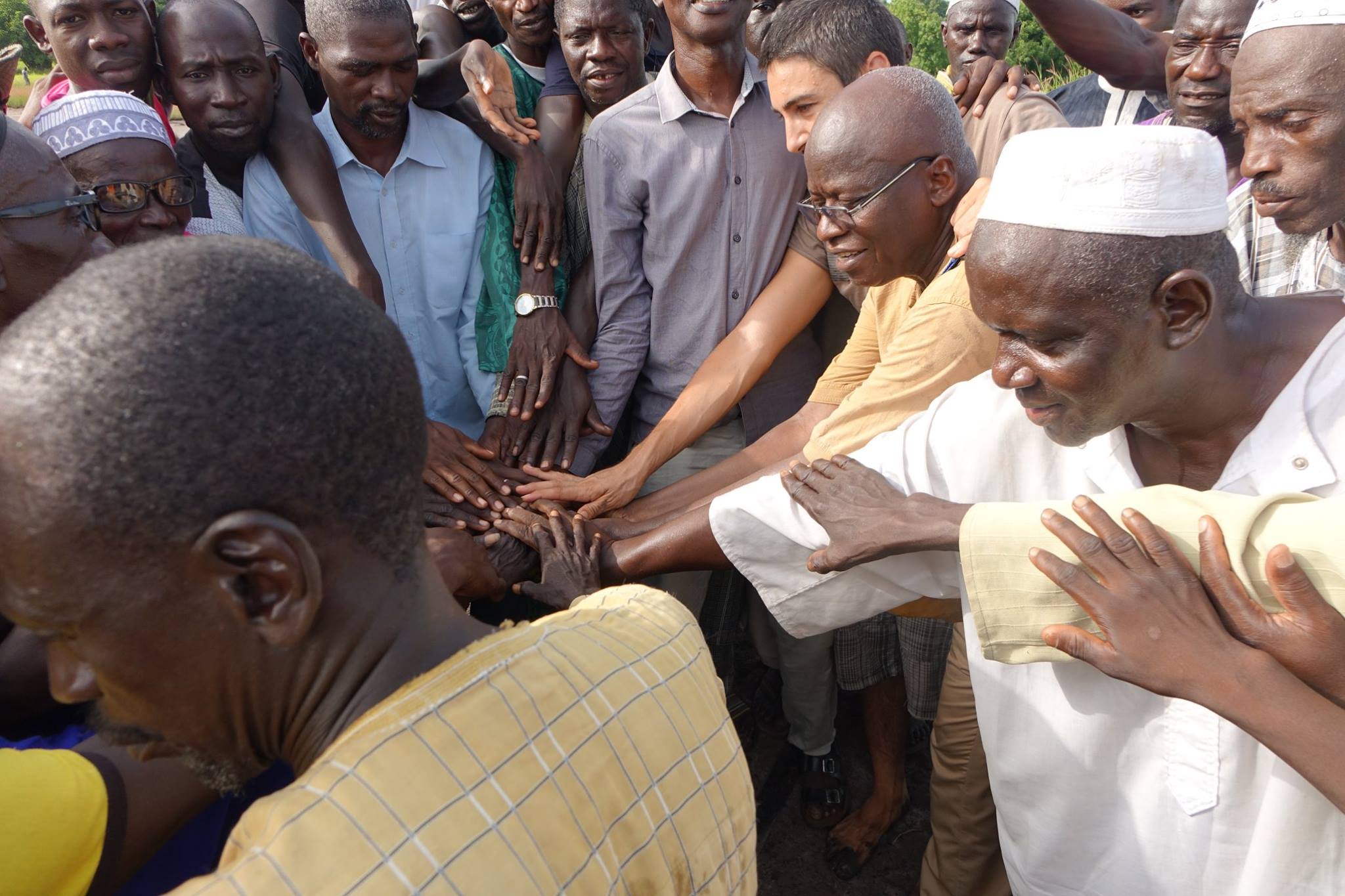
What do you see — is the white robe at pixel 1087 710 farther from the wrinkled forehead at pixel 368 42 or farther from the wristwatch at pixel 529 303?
the wrinkled forehead at pixel 368 42

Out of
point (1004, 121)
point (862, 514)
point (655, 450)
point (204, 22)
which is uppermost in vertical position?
point (204, 22)

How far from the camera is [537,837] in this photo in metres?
1.02

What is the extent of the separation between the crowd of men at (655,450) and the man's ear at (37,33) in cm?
17

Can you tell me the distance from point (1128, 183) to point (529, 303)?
6.59 feet

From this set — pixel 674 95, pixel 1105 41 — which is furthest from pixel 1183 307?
pixel 1105 41

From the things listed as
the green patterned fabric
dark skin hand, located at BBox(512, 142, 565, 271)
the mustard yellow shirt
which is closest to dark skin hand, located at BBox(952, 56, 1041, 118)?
dark skin hand, located at BBox(512, 142, 565, 271)

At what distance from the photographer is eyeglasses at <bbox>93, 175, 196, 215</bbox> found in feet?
8.46

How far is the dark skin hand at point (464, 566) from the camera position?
2.49m

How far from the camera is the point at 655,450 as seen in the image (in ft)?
10.4

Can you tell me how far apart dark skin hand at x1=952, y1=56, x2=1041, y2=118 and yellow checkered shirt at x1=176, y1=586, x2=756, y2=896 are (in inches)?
126

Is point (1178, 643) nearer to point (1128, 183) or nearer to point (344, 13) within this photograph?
point (1128, 183)

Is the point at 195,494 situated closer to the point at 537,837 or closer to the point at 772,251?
the point at 537,837

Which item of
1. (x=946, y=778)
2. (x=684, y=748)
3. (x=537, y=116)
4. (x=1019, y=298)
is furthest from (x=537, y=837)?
(x=537, y=116)

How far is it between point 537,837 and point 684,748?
272 millimetres
